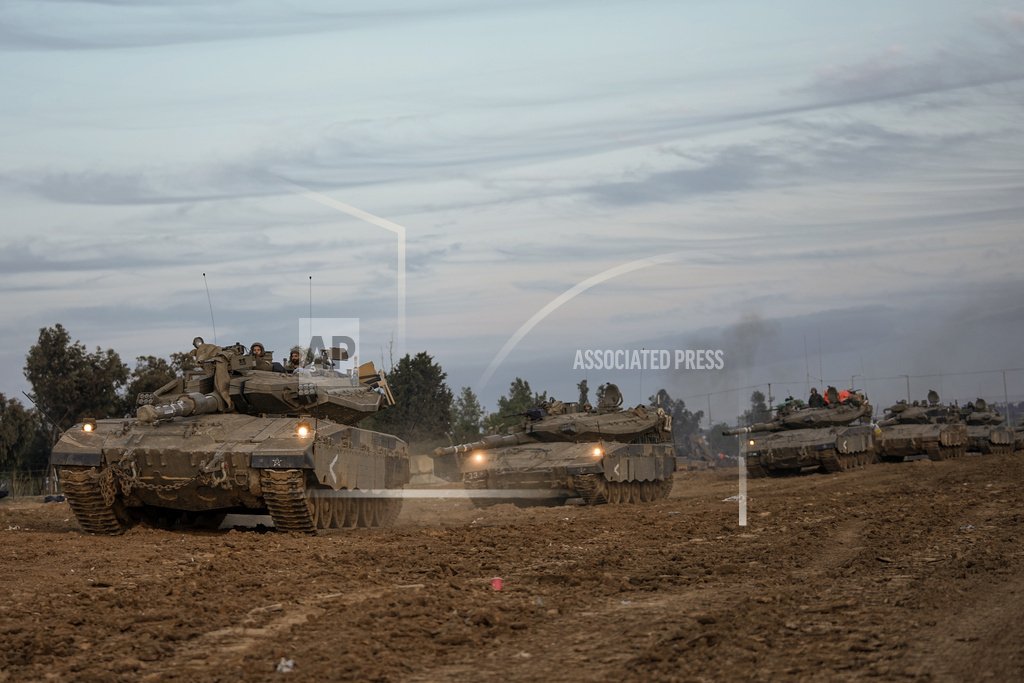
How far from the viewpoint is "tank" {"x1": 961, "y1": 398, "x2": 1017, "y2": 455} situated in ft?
126

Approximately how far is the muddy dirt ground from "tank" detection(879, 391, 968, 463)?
2020 centimetres

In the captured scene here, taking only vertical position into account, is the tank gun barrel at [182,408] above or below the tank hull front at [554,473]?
above

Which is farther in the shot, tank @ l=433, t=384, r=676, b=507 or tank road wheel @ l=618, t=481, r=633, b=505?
tank road wheel @ l=618, t=481, r=633, b=505

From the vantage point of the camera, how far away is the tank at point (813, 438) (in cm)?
2962

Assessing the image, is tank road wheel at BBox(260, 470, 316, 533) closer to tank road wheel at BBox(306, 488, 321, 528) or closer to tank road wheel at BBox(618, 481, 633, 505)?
tank road wheel at BBox(306, 488, 321, 528)

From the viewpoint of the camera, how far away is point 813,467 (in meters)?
32.1

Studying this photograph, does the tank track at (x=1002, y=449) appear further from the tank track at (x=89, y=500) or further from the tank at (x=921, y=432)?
the tank track at (x=89, y=500)

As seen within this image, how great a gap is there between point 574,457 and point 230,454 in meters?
8.19

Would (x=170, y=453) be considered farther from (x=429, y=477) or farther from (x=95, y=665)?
(x=429, y=477)

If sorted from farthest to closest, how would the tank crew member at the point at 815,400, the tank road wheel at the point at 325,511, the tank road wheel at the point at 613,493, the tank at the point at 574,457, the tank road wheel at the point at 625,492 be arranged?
1. the tank crew member at the point at 815,400
2. the tank road wheel at the point at 625,492
3. the tank road wheel at the point at 613,493
4. the tank at the point at 574,457
5. the tank road wheel at the point at 325,511

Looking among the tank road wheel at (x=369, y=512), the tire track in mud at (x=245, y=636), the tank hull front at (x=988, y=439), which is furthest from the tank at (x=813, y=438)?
the tire track in mud at (x=245, y=636)

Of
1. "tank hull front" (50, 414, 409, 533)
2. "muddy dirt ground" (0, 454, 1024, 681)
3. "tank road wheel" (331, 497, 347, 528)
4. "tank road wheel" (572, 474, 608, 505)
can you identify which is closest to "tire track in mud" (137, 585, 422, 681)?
"muddy dirt ground" (0, 454, 1024, 681)

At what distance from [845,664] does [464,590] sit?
3.82 meters

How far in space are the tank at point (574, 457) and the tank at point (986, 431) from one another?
64.6 ft
